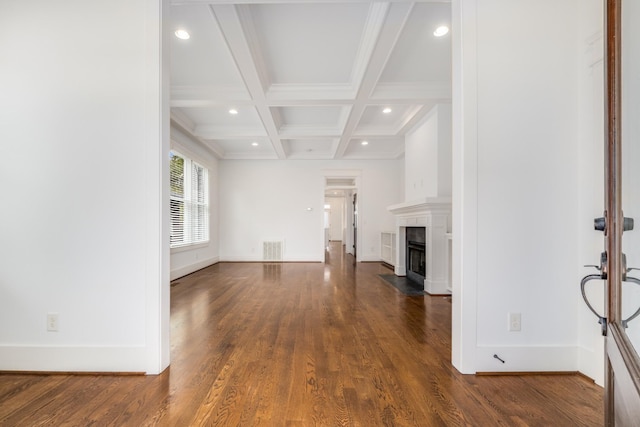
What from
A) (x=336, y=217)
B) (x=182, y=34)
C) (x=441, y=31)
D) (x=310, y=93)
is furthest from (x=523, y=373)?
(x=336, y=217)

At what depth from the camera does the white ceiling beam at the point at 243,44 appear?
2262mm

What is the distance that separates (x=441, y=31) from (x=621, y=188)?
2406mm

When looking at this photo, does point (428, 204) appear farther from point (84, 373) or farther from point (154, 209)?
point (84, 373)

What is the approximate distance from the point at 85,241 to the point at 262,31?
233 centimetres

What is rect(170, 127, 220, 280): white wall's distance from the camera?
499 centimetres

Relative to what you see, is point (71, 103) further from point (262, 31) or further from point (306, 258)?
point (306, 258)

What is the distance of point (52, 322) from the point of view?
189 cm

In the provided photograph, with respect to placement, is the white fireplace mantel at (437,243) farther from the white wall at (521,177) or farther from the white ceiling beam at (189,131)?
the white ceiling beam at (189,131)

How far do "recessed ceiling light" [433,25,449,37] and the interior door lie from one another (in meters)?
2.00

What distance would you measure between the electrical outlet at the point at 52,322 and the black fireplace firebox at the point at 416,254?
422 centimetres

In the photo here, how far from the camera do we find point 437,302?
3582 mm

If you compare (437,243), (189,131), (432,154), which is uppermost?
(189,131)

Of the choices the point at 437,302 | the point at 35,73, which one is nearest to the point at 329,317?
the point at 437,302

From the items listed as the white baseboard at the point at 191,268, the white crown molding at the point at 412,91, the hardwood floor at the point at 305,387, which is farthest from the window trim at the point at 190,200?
the white crown molding at the point at 412,91
